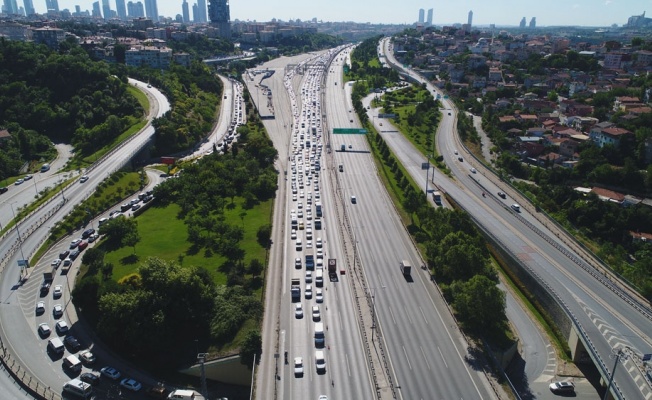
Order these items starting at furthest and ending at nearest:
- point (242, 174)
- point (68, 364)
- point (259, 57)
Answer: point (259, 57) → point (242, 174) → point (68, 364)

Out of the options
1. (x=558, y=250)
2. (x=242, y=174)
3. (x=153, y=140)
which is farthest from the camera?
(x=153, y=140)

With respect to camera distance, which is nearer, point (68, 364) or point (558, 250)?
point (68, 364)

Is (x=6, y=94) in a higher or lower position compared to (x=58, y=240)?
higher

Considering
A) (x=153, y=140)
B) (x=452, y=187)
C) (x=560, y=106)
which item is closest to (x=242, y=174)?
(x=153, y=140)

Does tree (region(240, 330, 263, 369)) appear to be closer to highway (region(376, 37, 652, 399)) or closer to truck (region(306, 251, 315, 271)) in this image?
truck (region(306, 251, 315, 271))

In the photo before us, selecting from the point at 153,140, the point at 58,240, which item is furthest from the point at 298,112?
the point at 58,240

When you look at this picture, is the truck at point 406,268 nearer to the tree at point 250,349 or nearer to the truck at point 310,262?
the truck at point 310,262

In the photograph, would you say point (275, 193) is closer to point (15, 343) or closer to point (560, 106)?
point (15, 343)

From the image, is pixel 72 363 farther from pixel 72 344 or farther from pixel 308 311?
pixel 308 311
